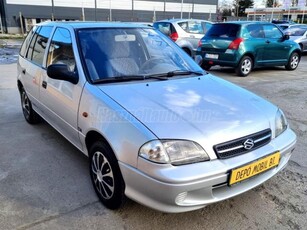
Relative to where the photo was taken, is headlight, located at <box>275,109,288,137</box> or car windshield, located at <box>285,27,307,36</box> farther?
car windshield, located at <box>285,27,307,36</box>

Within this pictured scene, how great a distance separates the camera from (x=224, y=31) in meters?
8.88

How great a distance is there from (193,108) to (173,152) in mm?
543

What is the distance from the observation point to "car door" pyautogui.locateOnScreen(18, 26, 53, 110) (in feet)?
13.0

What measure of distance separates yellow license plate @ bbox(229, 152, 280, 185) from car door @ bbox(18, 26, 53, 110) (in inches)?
109

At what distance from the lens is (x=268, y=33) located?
365 inches

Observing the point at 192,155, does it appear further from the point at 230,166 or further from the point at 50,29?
the point at 50,29

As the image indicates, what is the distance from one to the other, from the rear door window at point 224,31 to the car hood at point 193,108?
20.0 feet

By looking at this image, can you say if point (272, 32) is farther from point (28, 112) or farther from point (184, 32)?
point (28, 112)

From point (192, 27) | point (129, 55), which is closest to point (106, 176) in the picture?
point (129, 55)

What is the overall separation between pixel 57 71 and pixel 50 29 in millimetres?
1331

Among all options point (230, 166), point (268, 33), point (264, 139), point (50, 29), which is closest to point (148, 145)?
point (230, 166)

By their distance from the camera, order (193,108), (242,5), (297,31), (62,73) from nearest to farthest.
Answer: (193,108) < (62,73) < (297,31) < (242,5)

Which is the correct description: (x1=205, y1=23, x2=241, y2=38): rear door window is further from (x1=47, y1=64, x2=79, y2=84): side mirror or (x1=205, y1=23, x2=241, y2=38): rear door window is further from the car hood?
(x1=47, y1=64, x2=79, y2=84): side mirror

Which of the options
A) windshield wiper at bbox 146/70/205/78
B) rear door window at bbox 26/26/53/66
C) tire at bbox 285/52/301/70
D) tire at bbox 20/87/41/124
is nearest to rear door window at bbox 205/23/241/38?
tire at bbox 285/52/301/70
